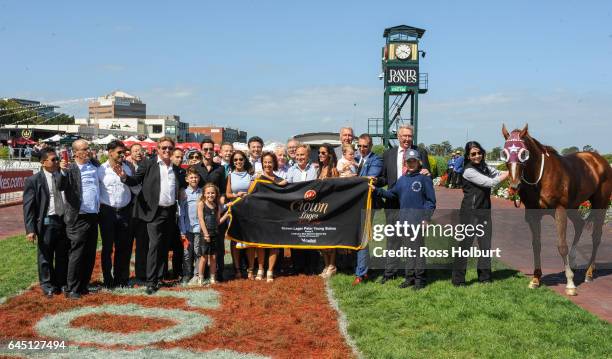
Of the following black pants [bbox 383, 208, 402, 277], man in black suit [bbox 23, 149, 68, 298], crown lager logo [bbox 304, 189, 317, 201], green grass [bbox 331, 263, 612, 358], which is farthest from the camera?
crown lager logo [bbox 304, 189, 317, 201]

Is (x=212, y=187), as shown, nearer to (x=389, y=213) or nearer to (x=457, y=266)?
(x=389, y=213)

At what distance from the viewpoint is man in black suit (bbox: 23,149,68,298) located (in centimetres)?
733

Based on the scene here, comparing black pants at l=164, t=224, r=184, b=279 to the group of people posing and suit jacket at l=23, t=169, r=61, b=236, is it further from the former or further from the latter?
suit jacket at l=23, t=169, r=61, b=236

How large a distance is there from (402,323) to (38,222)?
4669 millimetres

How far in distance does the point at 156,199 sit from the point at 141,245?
2.72ft

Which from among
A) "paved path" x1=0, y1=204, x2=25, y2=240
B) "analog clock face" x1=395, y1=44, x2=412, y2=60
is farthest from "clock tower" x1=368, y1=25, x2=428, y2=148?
"paved path" x1=0, y1=204, x2=25, y2=240

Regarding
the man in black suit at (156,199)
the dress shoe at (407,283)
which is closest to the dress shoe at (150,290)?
the man in black suit at (156,199)

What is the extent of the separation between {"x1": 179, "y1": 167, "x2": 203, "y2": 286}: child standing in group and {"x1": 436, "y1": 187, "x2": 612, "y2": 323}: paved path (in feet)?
13.8

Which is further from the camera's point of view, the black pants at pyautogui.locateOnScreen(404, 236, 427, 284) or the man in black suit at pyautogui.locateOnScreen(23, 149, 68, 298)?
the black pants at pyautogui.locateOnScreen(404, 236, 427, 284)

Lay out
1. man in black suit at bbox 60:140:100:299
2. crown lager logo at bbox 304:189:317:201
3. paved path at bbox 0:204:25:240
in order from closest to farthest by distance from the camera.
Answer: man in black suit at bbox 60:140:100:299
crown lager logo at bbox 304:189:317:201
paved path at bbox 0:204:25:240

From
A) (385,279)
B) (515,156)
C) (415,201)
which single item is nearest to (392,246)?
(385,279)

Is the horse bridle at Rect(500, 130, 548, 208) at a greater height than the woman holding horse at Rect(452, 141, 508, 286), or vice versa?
the horse bridle at Rect(500, 130, 548, 208)

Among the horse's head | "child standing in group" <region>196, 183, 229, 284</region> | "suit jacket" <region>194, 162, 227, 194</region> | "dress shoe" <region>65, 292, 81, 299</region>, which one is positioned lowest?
"dress shoe" <region>65, 292, 81, 299</region>

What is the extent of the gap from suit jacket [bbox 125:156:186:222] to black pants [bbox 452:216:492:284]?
4.03 m
